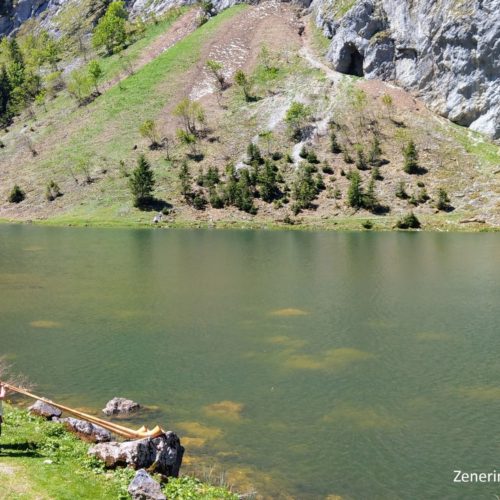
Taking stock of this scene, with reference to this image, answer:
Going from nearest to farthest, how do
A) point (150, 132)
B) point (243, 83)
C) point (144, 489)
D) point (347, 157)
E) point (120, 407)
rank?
point (144, 489) → point (120, 407) → point (347, 157) → point (150, 132) → point (243, 83)

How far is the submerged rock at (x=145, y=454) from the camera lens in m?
17.8

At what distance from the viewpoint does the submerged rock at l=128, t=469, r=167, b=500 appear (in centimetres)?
1522

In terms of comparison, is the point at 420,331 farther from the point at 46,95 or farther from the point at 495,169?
the point at 46,95

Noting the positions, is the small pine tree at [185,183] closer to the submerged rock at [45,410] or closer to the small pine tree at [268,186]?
the small pine tree at [268,186]

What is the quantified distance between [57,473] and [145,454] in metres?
2.86

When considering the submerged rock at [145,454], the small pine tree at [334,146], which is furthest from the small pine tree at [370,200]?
the submerged rock at [145,454]

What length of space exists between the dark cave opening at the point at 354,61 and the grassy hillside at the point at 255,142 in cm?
679

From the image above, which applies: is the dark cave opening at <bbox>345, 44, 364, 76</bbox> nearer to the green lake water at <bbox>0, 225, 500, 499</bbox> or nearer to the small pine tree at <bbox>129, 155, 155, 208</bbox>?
the small pine tree at <bbox>129, 155, 155, 208</bbox>

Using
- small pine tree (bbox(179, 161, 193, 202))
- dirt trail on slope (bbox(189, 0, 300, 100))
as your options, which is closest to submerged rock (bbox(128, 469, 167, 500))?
small pine tree (bbox(179, 161, 193, 202))

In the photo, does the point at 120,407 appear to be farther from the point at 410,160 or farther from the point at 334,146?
the point at 334,146

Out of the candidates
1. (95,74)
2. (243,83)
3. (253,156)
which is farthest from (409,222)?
(95,74)

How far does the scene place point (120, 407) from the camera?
84.1 ft

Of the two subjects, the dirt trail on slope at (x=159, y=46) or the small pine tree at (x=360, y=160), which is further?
the dirt trail on slope at (x=159, y=46)

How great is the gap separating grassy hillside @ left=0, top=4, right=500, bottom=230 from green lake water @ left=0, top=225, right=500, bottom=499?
154ft
